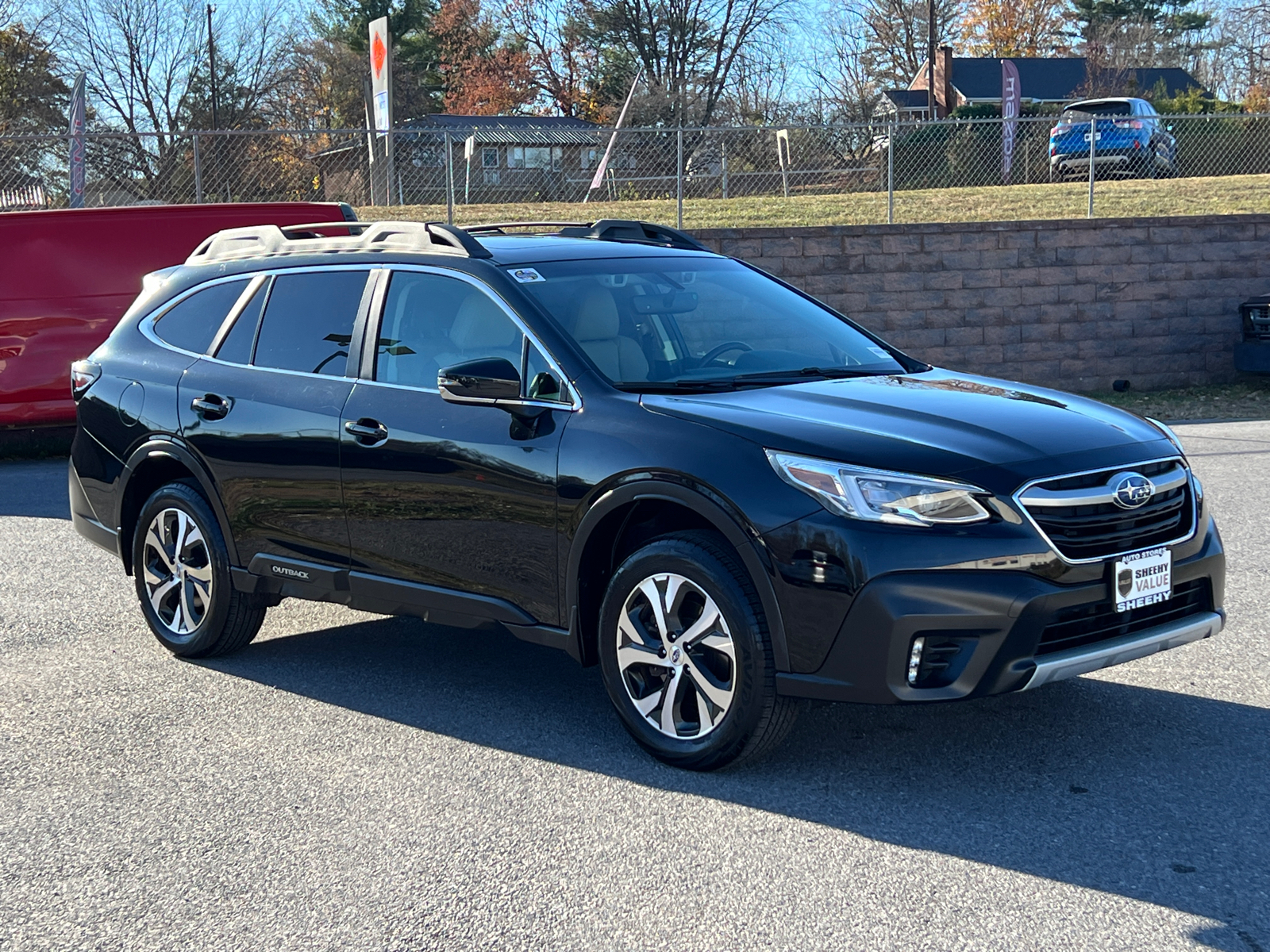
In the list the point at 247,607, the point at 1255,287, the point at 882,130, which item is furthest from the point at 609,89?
the point at 247,607

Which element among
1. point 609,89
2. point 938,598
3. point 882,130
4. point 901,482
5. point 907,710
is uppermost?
point 609,89

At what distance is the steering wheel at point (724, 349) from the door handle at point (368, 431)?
121 centimetres

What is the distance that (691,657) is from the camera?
4613 millimetres

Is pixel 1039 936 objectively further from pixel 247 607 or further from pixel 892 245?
pixel 892 245

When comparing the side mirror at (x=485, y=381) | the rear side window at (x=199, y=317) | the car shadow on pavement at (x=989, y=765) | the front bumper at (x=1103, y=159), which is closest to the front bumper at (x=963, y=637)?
the car shadow on pavement at (x=989, y=765)

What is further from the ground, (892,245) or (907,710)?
(892,245)

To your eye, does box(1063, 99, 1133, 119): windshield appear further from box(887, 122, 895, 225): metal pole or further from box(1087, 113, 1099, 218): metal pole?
box(887, 122, 895, 225): metal pole

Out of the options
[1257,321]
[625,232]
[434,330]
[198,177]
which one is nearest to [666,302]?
Result: [434,330]

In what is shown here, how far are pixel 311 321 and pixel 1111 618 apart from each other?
3.33 meters

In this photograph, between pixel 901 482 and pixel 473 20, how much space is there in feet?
205

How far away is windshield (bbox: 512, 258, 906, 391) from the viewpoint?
520 centimetres

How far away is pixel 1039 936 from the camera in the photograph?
344 cm

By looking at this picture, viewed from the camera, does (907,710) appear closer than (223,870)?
No

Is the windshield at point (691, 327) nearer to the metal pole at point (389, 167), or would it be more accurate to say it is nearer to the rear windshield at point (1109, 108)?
the metal pole at point (389, 167)
